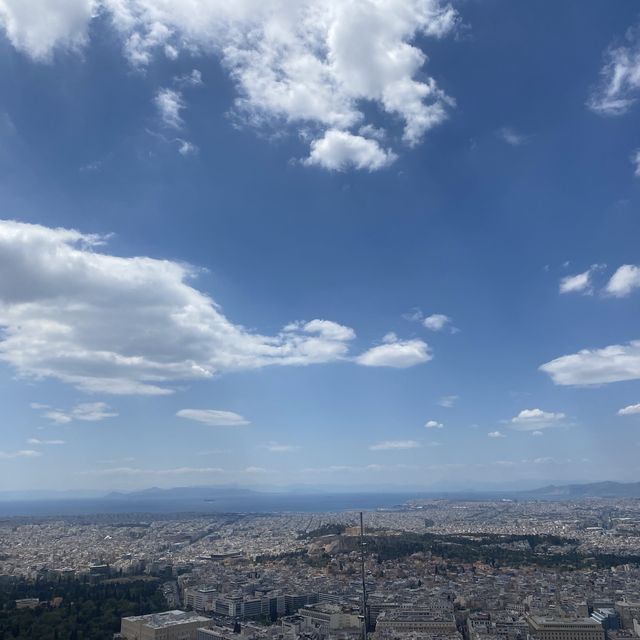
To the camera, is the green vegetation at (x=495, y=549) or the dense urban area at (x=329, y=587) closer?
the dense urban area at (x=329, y=587)

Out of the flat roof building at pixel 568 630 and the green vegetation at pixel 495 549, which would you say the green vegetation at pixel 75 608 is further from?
the green vegetation at pixel 495 549

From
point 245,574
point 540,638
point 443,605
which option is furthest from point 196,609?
point 540,638

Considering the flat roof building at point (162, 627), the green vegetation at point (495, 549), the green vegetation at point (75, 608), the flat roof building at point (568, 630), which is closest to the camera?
the green vegetation at point (75, 608)

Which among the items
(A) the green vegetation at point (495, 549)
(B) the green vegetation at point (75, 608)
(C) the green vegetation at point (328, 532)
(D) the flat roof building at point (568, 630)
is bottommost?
(D) the flat roof building at point (568, 630)

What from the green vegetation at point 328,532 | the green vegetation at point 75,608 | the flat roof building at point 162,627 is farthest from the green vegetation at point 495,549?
the flat roof building at point 162,627

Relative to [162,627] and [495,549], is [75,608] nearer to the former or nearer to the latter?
[162,627]

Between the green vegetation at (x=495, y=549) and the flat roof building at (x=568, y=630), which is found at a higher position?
the green vegetation at (x=495, y=549)

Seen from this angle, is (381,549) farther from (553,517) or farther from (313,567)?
(553,517)
